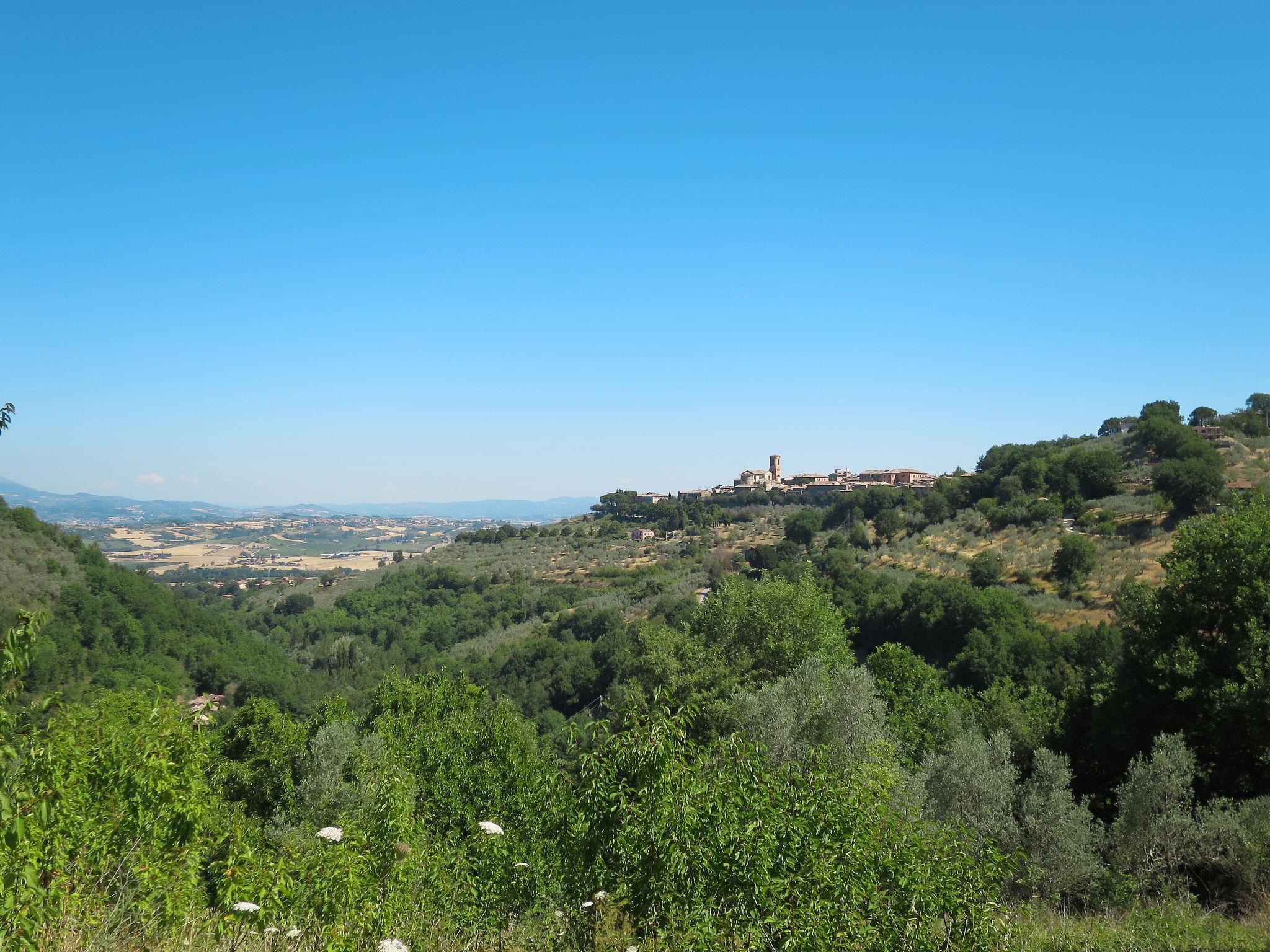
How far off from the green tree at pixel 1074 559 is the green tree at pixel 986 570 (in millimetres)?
2833

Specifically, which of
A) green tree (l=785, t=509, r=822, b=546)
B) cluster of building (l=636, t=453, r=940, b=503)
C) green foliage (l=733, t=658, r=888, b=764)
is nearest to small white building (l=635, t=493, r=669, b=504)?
cluster of building (l=636, t=453, r=940, b=503)

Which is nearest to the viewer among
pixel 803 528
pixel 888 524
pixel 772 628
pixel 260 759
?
pixel 260 759

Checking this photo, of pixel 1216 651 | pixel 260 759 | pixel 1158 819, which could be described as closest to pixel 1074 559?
pixel 1216 651

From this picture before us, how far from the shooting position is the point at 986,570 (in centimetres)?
3856

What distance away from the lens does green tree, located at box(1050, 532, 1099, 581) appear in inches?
1410

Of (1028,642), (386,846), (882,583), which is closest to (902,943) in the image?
(386,846)

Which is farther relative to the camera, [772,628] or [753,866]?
[772,628]

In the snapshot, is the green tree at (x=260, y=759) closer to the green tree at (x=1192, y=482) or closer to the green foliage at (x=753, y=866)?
the green foliage at (x=753, y=866)

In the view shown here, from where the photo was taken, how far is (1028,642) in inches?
1137

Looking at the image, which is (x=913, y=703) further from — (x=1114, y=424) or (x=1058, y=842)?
(x=1114, y=424)

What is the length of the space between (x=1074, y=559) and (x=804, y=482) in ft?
239

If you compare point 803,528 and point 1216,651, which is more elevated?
point 1216,651

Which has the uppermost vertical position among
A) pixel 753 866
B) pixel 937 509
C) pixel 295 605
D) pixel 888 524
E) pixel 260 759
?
pixel 937 509

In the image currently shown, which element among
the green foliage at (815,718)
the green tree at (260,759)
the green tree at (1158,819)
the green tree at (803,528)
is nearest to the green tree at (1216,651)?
the green tree at (1158,819)
